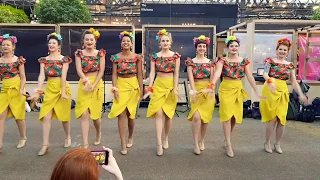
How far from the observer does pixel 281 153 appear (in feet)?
14.8

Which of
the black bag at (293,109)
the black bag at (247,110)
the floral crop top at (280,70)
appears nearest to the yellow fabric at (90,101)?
the floral crop top at (280,70)

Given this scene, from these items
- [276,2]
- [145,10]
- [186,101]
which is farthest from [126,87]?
[276,2]

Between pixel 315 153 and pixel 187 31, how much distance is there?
16.2ft

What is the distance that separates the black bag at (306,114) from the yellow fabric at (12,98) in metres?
5.32

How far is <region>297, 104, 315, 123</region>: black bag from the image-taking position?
673 cm

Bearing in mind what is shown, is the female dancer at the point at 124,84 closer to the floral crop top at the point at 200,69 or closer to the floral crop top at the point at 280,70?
the floral crop top at the point at 200,69

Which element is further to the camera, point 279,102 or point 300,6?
point 300,6

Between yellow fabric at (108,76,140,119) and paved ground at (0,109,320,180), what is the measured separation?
1.91ft

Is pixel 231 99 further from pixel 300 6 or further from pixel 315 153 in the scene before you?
pixel 300 6

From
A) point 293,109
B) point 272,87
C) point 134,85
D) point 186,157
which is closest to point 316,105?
point 293,109

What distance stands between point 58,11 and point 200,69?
1471 centimetres

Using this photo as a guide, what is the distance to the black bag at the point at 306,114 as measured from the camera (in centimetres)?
673

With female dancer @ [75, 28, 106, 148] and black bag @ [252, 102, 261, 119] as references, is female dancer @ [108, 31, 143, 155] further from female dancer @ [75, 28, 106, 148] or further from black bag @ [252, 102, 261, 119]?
black bag @ [252, 102, 261, 119]

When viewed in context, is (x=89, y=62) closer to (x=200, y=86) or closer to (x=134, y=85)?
(x=134, y=85)
